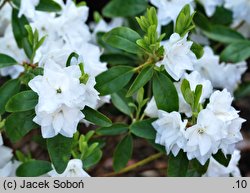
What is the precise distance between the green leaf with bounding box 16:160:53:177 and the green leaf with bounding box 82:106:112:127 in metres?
0.30

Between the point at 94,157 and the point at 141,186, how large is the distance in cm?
19

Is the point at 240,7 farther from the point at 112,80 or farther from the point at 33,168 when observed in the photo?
the point at 33,168

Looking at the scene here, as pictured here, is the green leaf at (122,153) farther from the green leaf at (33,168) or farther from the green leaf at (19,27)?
the green leaf at (19,27)

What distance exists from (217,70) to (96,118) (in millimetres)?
765

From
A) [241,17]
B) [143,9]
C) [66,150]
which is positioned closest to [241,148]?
[241,17]

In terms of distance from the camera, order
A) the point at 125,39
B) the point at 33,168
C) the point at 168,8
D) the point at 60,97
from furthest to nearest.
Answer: the point at 168,8 < the point at 33,168 < the point at 125,39 < the point at 60,97

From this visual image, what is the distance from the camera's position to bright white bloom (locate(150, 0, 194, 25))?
203 centimetres

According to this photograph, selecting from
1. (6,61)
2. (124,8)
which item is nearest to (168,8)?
(124,8)

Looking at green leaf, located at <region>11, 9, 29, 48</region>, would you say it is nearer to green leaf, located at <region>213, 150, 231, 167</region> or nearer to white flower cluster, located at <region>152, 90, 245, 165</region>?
white flower cluster, located at <region>152, 90, 245, 165</region>

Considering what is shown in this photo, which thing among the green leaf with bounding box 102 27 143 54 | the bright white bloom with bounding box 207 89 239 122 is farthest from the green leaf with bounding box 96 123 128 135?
the bright white bloom with bounding box 207 89 239 122

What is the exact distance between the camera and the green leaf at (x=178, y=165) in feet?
5.65

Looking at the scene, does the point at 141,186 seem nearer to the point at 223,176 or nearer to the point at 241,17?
the point at 223,176

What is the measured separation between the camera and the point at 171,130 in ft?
5.44

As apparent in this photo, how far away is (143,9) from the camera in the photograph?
2287mm
